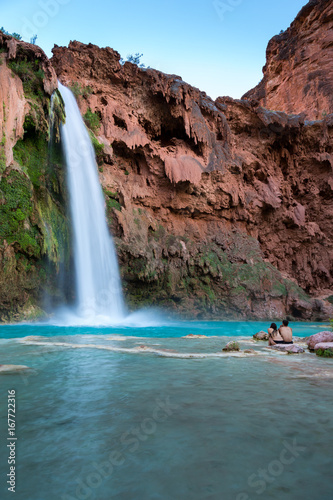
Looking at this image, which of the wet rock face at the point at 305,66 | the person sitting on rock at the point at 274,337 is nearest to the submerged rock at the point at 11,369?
the person sitting on rock at the point at 274,337

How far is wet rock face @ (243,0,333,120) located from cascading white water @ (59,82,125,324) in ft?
102

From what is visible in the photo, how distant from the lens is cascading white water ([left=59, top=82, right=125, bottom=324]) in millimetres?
18844

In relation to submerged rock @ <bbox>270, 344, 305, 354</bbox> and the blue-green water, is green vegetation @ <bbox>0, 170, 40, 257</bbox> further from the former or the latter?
submerged rock @ <bbox>270, 344, 305, 354</bbox>

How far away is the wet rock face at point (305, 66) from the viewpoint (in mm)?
40688

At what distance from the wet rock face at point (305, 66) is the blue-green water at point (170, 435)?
4281cm

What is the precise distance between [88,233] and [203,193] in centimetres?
1089

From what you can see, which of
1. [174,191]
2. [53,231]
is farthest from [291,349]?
[174,191]

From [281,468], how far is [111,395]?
75.6 inches

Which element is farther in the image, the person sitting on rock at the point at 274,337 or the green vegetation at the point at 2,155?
the green vegetation at the point at 2,155

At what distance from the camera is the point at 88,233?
1912 cm

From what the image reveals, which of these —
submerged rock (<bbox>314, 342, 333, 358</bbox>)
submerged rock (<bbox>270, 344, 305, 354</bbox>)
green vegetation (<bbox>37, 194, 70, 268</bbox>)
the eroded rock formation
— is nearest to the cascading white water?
green vegetation (<bbox>37, 194, 70, 268</bbox>)

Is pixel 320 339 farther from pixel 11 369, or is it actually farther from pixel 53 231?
pixel 53 231

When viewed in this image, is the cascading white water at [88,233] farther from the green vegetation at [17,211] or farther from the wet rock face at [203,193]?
the green vegetation at [17,211]

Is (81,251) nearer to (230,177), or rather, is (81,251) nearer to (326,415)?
(230,177)
